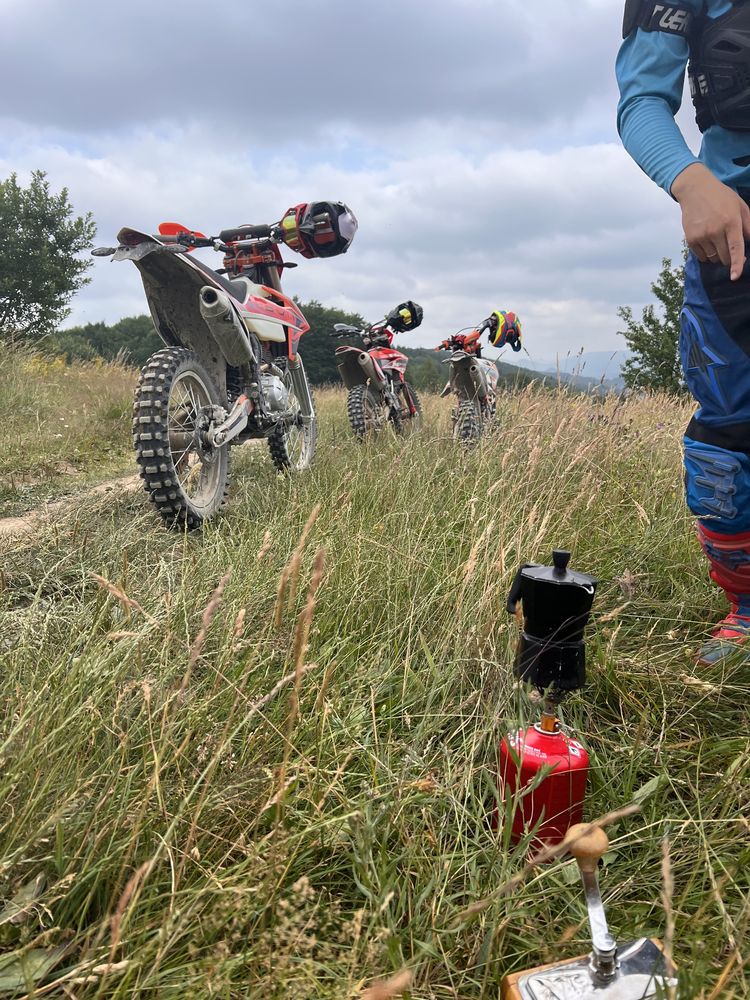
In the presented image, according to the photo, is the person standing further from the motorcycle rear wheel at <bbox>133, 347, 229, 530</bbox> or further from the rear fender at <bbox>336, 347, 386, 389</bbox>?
the rear fender at <bbox>336, 347, 386, 389</bbox>

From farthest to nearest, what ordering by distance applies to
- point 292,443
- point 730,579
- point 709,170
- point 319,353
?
point 319,353 → point 292,443 → point 730,579 → point 709,170

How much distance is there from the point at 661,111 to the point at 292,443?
3.09m

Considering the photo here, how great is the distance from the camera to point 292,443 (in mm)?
4230

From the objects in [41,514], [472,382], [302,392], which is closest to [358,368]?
[472,382]

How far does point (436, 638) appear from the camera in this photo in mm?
1533

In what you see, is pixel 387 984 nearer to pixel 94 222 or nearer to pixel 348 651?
pixel 348 651

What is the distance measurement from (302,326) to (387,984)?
400 centimetres

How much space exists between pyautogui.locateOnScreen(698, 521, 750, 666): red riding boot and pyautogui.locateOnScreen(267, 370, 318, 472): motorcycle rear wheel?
93.3 inches

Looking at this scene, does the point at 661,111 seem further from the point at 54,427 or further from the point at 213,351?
the point at 54,427

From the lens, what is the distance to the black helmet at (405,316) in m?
6.38

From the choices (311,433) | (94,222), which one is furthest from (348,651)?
(94,222)

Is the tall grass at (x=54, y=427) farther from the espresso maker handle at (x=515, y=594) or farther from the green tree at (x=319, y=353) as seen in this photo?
the green tree at (x=319, y=353)

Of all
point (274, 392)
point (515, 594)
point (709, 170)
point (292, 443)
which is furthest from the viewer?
point (292, 443)

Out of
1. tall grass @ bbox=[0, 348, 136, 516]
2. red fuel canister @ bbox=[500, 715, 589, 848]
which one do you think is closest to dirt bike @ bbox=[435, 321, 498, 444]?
tall grass @ bbox=[0, 348, 136, 516]
